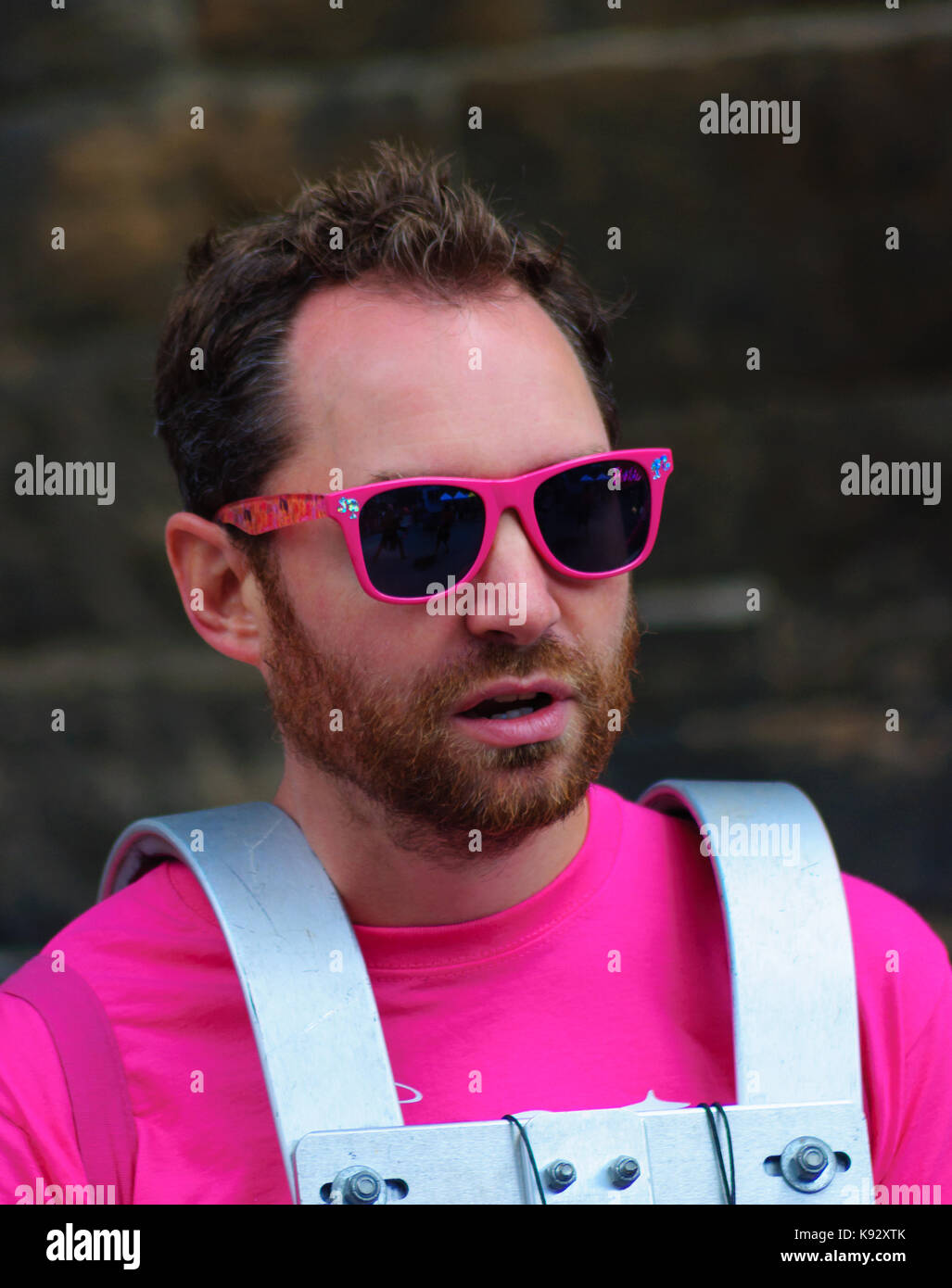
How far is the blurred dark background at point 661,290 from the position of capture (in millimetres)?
3072

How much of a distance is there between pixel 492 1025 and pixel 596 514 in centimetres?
63

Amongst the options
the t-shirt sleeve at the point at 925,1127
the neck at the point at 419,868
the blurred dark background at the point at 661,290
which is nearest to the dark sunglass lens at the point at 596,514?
the neck at the point at 419,868

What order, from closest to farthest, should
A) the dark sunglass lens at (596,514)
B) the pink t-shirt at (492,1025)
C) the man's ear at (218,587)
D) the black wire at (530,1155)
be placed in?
the black wire at (530,1155) < the pink t-shirt at (492,1025) < the dark sunglass lens at (596,514) < the man's ear at (218,587)

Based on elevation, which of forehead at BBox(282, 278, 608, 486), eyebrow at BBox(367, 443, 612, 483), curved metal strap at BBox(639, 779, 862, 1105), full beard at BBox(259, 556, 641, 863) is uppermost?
forehead at BBox(282, 278, 608, 486)

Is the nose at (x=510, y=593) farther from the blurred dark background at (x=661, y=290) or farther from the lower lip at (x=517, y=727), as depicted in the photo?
the blurred dark background at (x=661, y=290)

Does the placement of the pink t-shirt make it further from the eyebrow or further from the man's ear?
the eyebrow

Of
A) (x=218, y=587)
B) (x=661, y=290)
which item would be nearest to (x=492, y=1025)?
(x=218, y=587)

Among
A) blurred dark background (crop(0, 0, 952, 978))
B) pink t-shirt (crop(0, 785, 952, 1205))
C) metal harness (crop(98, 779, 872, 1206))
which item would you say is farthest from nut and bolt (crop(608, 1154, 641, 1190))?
blurred dark background (crop(0, 0, 952, 978))

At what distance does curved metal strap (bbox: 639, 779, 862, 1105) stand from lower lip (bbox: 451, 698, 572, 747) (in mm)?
223

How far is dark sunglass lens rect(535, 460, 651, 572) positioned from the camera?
5.64 feet

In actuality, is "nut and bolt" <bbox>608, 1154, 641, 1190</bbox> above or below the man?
below

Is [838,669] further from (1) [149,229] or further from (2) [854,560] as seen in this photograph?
(1) [149,229]
